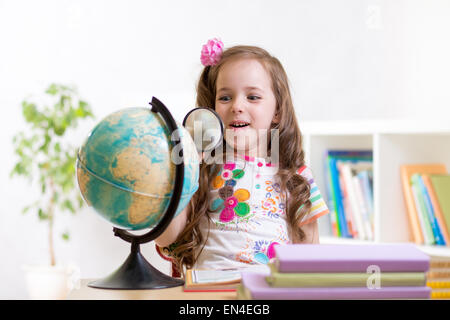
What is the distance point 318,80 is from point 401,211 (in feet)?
3.76

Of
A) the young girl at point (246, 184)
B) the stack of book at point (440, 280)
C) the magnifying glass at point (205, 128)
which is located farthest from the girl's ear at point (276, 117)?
the stack of book at point (440, 280)

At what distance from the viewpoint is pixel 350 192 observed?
2576 millimetres

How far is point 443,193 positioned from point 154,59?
1.98 m

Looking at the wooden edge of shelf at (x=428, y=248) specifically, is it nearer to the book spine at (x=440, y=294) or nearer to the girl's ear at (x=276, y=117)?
the girl's ear at (x=276, y=117)

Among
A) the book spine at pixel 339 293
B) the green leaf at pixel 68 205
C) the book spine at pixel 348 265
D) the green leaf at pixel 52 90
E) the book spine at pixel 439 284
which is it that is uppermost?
the green leaf at pixel 52 90

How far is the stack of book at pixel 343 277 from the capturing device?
30.5 inches

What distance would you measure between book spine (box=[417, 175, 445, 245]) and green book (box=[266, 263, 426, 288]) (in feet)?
5.49

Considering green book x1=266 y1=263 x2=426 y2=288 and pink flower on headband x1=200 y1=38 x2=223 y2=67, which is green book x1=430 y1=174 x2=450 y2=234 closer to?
pink flower on headband x1=200 y1=38 x2=223 y2=67

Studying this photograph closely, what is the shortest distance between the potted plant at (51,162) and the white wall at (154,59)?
0.17 m

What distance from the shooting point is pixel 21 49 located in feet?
11.5

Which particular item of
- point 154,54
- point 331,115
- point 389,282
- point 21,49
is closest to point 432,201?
point 331,115

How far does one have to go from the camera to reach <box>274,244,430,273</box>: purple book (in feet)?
2.56

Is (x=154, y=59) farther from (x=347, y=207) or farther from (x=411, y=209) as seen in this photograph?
(x=411, y=209)

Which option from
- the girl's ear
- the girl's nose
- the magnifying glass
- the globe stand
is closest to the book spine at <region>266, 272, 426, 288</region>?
the globe stand
